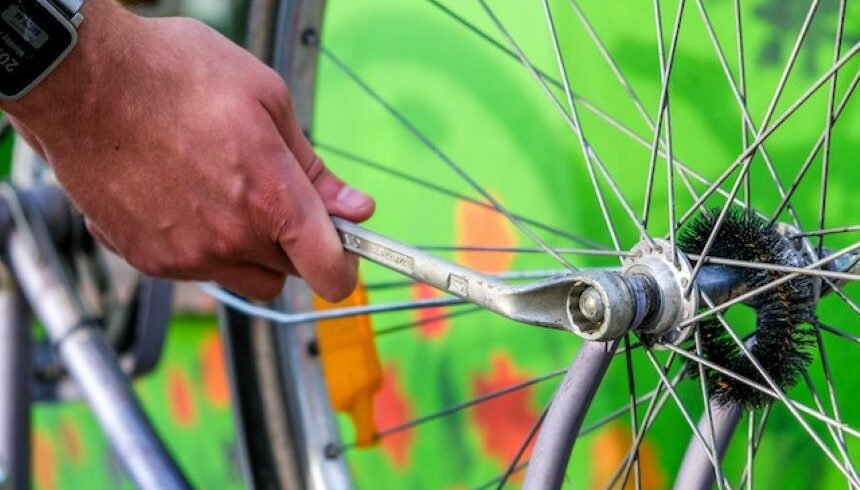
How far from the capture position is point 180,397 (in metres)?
2.03

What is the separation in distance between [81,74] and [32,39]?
0.03 m

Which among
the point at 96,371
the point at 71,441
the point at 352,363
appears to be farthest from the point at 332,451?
the point at 71,441

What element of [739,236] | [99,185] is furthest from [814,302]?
[99,185]

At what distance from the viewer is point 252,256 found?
0.86 metres

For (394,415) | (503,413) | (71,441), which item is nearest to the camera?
(503,413)

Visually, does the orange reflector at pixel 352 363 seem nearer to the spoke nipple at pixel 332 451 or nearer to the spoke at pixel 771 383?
the spoke nipple at pixel 332 451

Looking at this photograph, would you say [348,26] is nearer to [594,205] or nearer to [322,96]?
[322,96]

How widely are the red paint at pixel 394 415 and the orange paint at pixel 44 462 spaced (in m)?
0.97

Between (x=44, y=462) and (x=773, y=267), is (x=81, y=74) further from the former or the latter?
(x=44, y=462)

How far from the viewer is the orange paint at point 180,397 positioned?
2.01 m

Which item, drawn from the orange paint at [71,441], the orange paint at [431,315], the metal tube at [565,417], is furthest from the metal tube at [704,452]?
the orange paint at [71,441]

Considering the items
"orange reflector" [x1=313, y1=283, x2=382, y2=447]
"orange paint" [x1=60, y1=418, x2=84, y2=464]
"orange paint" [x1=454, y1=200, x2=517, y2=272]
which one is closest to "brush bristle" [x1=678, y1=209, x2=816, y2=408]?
"orange reflector" [x1=313, y1=283, x2=382, y2=447]

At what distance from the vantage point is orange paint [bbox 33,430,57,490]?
7.71 ft

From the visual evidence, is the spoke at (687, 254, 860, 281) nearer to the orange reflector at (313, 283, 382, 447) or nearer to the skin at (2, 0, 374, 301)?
the skin at (2, 0, 374, 301)
